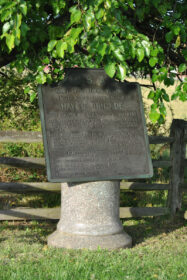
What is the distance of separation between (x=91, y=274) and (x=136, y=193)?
13.3ft

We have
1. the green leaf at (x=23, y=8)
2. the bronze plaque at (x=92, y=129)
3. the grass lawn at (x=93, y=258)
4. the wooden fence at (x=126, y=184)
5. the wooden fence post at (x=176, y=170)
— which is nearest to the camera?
the green leaf at (x=23, y=8)

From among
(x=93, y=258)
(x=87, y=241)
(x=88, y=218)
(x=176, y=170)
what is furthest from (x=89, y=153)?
(x=176, y=170)

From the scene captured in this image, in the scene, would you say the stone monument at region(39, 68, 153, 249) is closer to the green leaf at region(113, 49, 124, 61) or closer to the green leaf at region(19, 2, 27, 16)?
the green leaf at region(113, 49, 124, 61)

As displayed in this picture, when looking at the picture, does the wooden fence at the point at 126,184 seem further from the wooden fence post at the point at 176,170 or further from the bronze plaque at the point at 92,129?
the bronze plaque at the point at 92,129

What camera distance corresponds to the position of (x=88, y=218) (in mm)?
5371

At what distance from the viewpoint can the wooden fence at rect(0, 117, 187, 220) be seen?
6.34 metres

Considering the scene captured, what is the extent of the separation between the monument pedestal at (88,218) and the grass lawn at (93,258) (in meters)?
0.14

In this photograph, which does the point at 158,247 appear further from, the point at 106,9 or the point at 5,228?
the point at 106,9

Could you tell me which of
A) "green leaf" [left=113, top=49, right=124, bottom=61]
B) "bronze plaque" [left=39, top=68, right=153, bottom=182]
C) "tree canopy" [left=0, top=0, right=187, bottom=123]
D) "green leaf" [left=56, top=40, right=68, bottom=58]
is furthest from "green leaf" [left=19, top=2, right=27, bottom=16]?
"bronze plaque" [left=39, top=68, right=153, bottom=182]

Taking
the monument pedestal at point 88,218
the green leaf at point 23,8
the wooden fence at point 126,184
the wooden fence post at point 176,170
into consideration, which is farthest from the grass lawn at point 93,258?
the green leaf at point 23,8

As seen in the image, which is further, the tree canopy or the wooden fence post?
the wooden fence post

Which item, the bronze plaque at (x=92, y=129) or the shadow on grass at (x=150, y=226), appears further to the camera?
the shadow on grass at (x=150, y=226)

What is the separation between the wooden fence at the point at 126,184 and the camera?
250 inches

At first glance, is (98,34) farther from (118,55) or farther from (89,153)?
(89,153)
